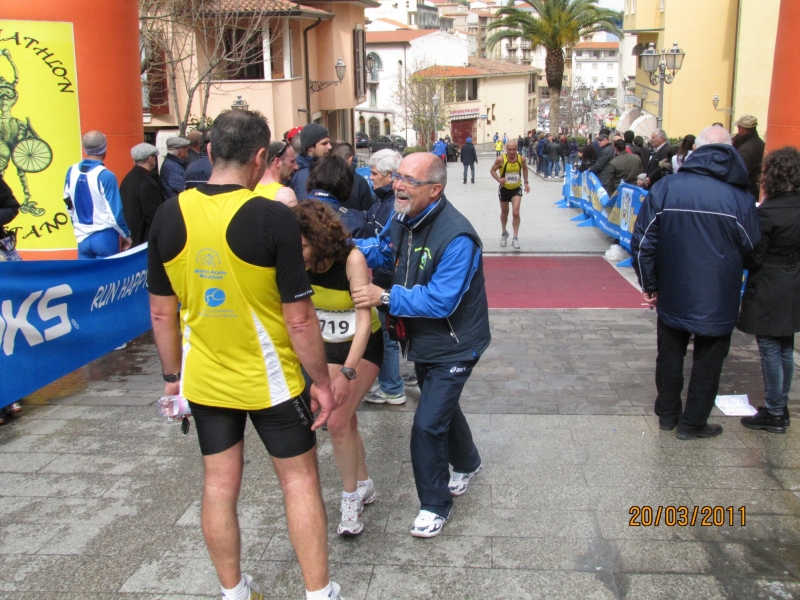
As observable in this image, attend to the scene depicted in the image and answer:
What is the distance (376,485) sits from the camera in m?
4.35

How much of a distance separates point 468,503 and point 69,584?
6.21 ft

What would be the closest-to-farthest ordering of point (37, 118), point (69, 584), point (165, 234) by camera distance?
point (165, 234), point (69, 584), point (37, 118)

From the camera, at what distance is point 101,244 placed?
6773 millimetres

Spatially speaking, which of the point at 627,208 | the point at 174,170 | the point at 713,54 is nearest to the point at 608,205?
the point at 627,208

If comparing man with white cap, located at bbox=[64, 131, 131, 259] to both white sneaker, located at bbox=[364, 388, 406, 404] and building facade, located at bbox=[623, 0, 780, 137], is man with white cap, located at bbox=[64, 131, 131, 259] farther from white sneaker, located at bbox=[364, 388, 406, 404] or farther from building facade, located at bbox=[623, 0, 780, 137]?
building facade, located at bbox=[623, 0, 780, 137]

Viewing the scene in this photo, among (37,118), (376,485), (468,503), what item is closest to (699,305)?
(468,503)

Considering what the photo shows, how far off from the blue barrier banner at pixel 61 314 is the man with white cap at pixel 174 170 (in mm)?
1497

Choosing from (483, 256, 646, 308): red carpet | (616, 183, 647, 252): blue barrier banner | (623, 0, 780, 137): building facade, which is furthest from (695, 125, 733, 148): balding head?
(623, 0, 780, 137): building facade

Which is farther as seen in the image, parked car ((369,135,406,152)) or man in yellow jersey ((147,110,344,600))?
parked car ((369,135,406,152))

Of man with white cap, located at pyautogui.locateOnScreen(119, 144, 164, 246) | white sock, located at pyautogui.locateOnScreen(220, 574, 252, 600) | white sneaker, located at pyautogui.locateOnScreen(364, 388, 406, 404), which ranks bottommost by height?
white sneaker, located at pyautogui.locateOnScreen(364, 388, 406, 404)

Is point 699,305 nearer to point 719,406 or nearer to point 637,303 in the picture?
point 719,406

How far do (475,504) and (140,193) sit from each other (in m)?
4.71

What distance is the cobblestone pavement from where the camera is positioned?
3395 mm
